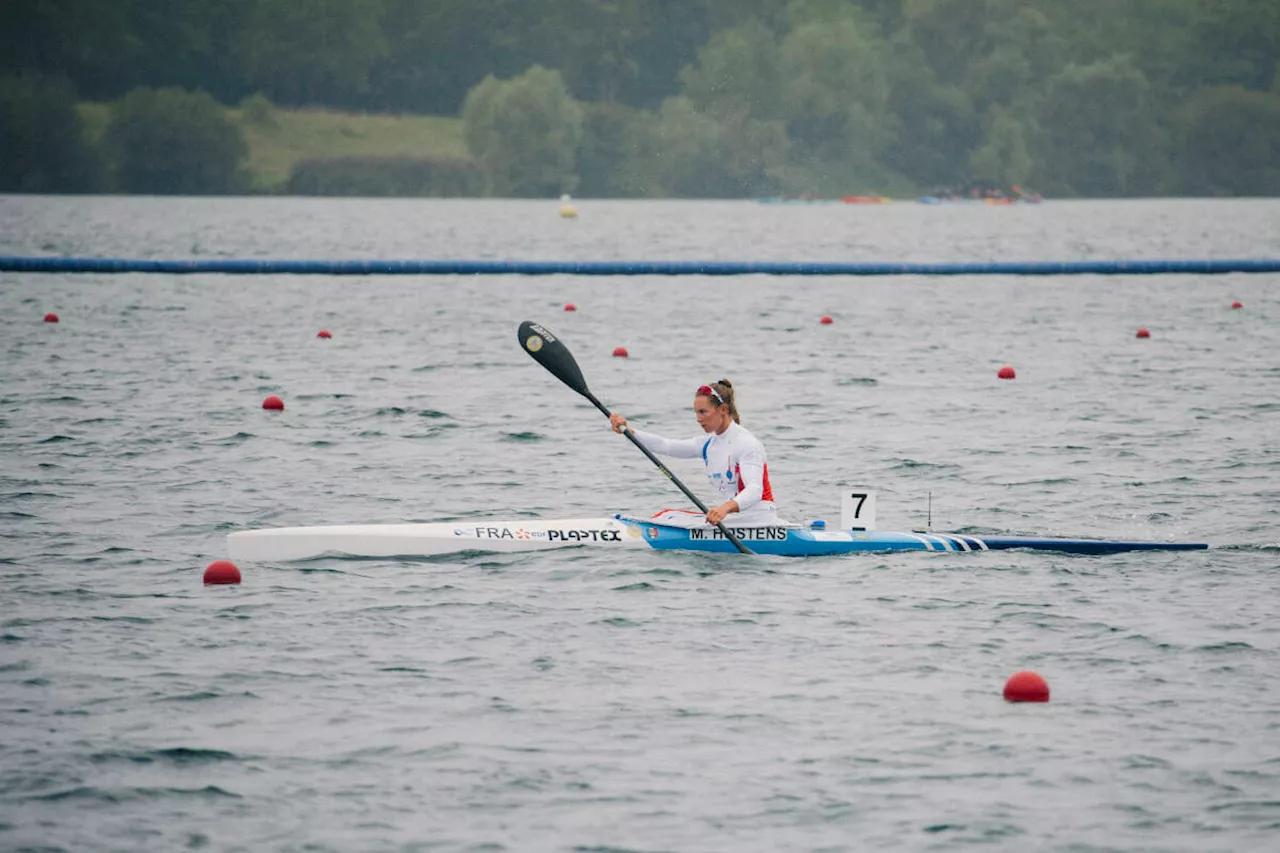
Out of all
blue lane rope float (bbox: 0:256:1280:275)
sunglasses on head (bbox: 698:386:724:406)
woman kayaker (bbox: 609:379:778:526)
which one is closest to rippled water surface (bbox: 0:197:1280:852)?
woman kayaker (bbox: 609:379:778:526)

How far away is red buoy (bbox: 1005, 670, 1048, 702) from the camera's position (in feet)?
36.8

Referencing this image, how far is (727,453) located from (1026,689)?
13.5 ft

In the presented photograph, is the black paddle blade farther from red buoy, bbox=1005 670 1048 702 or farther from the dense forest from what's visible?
the dense forest

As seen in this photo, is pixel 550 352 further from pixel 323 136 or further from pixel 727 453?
pixel 323 136

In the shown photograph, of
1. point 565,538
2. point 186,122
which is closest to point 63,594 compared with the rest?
point 565,538

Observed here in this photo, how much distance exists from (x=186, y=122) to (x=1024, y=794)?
13553 cm

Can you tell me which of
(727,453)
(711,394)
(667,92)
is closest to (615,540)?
(727,453)

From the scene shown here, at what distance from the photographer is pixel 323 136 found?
154m

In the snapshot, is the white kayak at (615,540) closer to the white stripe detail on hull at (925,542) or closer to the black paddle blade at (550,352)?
the white stripe detail on hull at (925,542)

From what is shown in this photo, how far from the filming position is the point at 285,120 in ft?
519

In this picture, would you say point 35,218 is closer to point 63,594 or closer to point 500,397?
point 500,397

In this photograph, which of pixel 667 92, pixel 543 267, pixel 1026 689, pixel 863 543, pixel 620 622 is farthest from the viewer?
pixel 667 92

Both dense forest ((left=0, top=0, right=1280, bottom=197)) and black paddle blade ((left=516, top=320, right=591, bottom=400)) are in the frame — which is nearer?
black paddle blade ((left=516, top=320, right=591, bottom=400))

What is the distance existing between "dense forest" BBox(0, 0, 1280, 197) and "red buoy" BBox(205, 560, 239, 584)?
125712 millimetres
